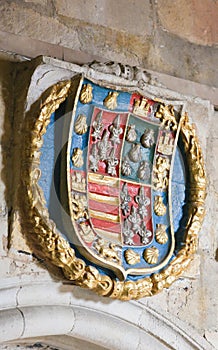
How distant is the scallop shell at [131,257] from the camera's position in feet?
11.2

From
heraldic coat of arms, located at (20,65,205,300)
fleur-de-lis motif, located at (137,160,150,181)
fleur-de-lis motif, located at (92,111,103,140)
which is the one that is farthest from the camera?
fleur-de-lis motif, located at (137,160,150,181)

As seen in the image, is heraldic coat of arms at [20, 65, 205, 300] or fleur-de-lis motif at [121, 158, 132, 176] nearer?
heraldic coat of arms at [20, 65, 205, 300]

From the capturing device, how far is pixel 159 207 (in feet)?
11.6

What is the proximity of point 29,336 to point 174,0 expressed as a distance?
143 centimetres

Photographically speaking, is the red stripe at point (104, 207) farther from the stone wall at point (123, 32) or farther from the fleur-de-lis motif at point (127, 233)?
the stone wall at point (123, 32)

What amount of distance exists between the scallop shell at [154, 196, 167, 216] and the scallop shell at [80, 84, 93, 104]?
43 centimetres

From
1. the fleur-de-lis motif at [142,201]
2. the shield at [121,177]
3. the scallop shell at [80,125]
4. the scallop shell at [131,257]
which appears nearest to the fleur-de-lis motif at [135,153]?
the shield at [121,177]

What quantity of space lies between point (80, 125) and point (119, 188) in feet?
0.85

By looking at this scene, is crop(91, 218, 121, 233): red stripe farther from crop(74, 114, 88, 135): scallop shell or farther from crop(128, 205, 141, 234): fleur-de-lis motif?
crop(74, 114, 88, 135): scallop shell

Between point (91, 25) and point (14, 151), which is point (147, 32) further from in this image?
point (14, 151)

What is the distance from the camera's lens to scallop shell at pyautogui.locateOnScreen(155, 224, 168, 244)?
3525 mm

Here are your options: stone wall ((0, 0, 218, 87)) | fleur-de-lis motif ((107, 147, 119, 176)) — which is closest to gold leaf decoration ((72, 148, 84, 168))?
fleur-de-lis motif ((107, 147, 119, 176))

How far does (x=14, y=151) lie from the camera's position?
3311mm

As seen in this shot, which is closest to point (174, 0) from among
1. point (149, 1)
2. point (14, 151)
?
point (149, 1)
